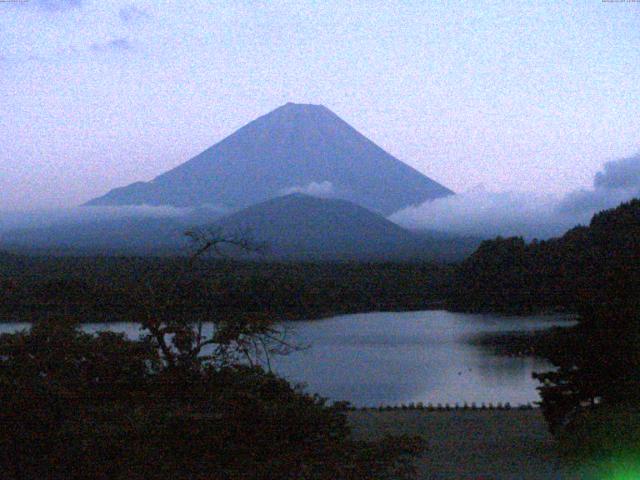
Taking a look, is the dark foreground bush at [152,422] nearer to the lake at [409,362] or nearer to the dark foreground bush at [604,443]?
the dark foreground bush at [604,443]

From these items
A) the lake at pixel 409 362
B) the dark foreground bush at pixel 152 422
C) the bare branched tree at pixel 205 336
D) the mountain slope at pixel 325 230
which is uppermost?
the mountain slope at pixel 325 230

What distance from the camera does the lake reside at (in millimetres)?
15461

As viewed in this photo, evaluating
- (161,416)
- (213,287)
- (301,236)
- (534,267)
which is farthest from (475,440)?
(301,236)

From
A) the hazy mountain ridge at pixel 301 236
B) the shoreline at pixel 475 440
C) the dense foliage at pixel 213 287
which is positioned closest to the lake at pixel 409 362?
the dense foliage at pixel 213 287

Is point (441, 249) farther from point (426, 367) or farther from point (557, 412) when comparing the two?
point (557, 412)

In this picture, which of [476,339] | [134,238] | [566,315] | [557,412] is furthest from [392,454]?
[134,238]

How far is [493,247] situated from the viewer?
31.3m

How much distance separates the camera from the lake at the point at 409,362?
15461mm

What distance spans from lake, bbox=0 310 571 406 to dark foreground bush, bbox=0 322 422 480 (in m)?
5.69

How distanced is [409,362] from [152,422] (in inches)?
654

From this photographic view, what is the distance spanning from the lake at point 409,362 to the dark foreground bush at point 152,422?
569 centimetres

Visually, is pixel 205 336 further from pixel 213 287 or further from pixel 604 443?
pixel 604 443

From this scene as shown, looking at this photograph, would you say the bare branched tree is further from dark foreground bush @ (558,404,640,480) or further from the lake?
the lake

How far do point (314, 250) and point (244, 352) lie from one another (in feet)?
192
